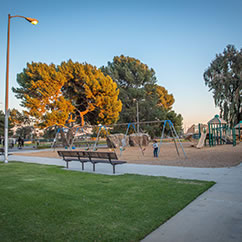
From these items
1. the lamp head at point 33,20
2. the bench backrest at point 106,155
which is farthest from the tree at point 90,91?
the bench backrest at point 106,155

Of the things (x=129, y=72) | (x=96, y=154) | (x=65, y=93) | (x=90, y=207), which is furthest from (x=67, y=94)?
(x=90, y=207)

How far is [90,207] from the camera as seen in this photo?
4969mm

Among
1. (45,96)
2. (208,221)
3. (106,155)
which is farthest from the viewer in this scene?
(45,96)

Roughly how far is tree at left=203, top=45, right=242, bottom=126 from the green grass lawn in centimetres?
3069

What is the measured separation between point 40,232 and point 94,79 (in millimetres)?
28817

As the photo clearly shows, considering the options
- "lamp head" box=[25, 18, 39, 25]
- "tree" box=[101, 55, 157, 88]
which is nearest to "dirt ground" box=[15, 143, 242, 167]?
"lamp head" box=[25, 18, 39, 25]

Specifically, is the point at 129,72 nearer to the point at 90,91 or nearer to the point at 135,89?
the point at 135,89

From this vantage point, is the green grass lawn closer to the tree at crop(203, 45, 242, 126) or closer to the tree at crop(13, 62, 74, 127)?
the tree at crop(13, 62, 74, 127)

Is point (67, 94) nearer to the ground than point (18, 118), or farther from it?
farther from it

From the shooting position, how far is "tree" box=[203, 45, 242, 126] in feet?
113

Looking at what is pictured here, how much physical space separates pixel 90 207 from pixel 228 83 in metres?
34.0

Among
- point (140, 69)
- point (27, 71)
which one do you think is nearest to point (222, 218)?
point (27, 71)

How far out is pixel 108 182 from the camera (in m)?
7.58

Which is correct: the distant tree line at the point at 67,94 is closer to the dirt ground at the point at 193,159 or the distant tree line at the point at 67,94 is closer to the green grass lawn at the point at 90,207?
the dirt ground at the point at 193,159
